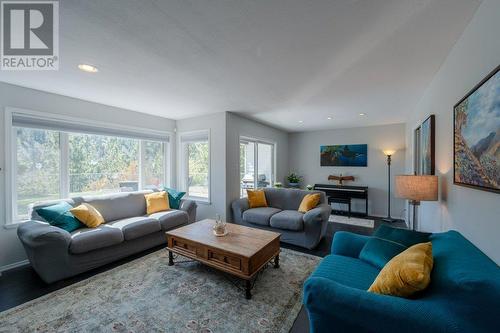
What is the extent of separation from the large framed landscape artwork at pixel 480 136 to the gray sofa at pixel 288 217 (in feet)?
6.08

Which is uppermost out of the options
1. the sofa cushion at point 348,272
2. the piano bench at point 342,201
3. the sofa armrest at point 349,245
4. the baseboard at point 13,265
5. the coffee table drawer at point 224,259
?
the sofa armrest at point 349,245

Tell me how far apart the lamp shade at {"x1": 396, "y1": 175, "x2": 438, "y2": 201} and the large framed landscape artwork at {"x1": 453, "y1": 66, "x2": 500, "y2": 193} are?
429mm

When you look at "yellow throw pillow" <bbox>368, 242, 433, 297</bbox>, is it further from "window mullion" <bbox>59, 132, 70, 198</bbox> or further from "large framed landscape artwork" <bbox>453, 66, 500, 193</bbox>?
"window mullion" <bbox>59, 132, 70, 198</bbox>

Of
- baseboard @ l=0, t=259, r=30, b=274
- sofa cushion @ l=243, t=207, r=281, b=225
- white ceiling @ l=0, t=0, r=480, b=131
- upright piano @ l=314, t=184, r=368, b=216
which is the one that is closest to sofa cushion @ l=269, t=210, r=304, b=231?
sofa cushion @ l=243, t=207, r=281, b=225

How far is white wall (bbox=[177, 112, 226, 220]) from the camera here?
4.12m

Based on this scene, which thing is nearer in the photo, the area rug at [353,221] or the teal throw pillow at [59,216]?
the teal throw pillow at [59,216]

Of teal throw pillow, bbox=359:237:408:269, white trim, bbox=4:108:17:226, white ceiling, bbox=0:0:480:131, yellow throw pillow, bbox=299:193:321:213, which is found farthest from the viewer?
yellow throw pillow, bbox=299:193:321:213

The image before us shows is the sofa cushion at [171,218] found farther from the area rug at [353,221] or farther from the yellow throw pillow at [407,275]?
the area rug at [353,221]

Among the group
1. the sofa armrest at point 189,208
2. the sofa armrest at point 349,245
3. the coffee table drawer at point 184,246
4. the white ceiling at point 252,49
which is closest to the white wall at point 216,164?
the sofa armrest at point 189,208

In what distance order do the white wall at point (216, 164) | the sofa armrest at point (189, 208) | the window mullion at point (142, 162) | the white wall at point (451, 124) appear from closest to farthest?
the white wall at point (451, 124) → the sofa armrest at point (189, 208) → the white wall at point (216, 164) → the window mullion at point (142, 162)

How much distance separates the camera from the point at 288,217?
3379 millimetres

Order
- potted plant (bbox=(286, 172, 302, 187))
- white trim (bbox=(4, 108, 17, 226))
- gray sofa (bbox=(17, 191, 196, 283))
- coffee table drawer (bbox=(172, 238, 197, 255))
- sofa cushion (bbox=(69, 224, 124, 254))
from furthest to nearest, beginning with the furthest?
potted plant (bbox=(286, 172, 302, 187)), white trim (bbox=(4, 108, 17, 226)), coffee table drawer (bbox=(172, 238, 197, 255)), sofa cushion (bbox=(69, 224, 124, 254)), gray sofa (bbox=(17, 191, 196, 283))

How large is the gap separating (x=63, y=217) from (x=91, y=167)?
3.96 ft

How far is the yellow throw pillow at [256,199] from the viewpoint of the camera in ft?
13.6
